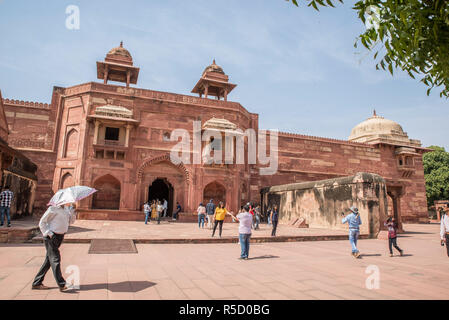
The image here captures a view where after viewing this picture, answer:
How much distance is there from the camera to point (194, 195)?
17.7 m

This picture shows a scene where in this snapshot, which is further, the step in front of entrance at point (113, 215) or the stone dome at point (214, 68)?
the stone dome at point (214, 68)

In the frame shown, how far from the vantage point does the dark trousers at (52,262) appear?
3477mm

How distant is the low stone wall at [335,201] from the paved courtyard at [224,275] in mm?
4861

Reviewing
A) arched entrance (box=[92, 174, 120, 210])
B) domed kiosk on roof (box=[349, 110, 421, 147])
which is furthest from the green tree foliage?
arched entrance (box=[92, 174, 120, 210])

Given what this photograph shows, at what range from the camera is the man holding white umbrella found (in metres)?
3.51

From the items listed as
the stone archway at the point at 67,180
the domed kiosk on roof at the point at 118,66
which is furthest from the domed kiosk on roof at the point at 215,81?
the stone archway at the point at 67,180

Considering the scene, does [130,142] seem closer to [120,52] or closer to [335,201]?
[120,52]

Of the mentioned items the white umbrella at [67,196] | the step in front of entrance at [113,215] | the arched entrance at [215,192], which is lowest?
the step in front of entrance at [113,215]

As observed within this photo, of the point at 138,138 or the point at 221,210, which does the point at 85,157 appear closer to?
the point at 138,138

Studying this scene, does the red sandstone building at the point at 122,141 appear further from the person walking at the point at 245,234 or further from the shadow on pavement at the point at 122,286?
the shadow on pavement at the point at 122,286

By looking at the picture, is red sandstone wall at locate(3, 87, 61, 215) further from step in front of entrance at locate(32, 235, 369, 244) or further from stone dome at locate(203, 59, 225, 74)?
step in front of entrance at locate(32, 235, 369, 244)

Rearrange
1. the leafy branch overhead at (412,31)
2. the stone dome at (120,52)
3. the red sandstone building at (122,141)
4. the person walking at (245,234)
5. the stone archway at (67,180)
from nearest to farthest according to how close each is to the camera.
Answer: the leafy branch overhead at (412,31) → the person walking at (245,234) → the red sandstone building at (122,141) → the stone archway at (67,180) → the stone dome at (120,52)

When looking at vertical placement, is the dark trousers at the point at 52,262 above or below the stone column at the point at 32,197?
below

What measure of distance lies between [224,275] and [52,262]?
2.37m
